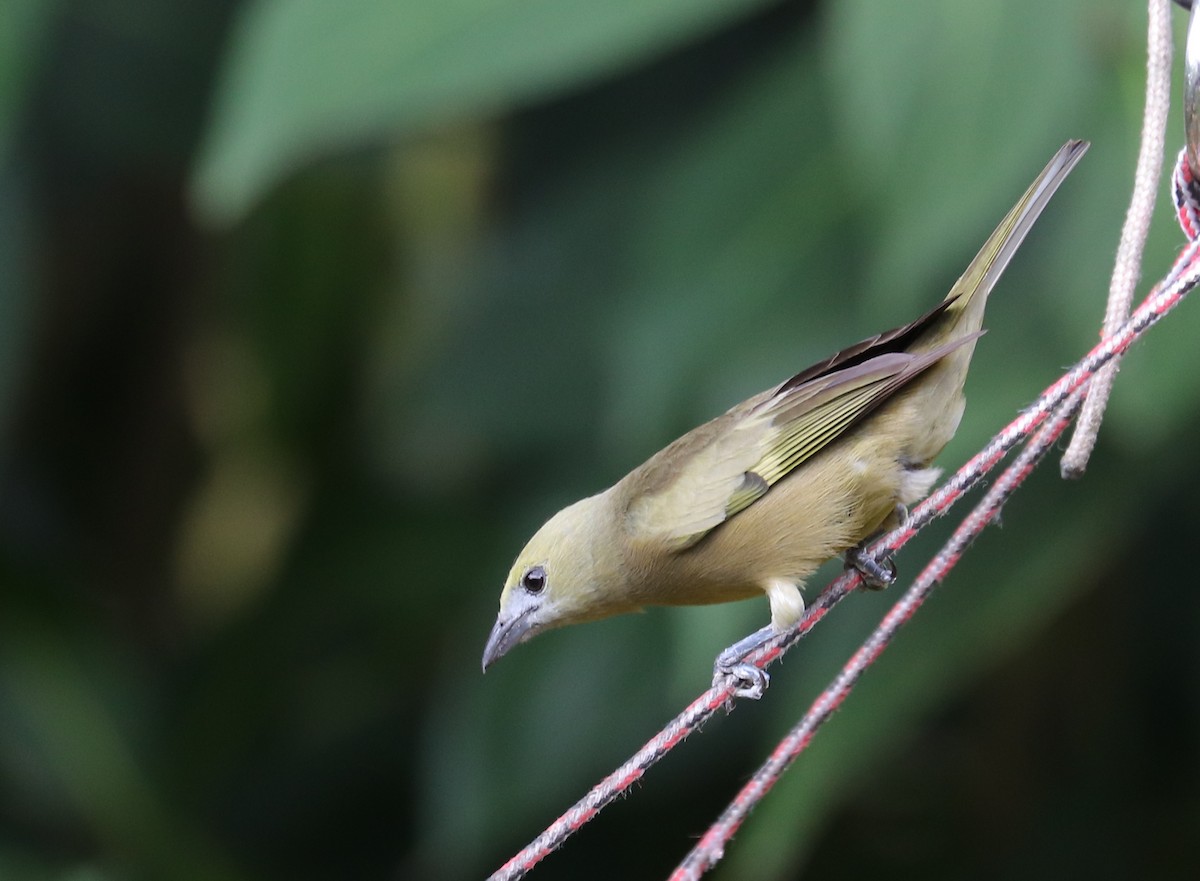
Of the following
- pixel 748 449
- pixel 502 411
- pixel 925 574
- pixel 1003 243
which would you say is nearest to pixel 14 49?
pixel 502 411

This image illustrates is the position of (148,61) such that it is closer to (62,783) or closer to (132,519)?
(132,519)

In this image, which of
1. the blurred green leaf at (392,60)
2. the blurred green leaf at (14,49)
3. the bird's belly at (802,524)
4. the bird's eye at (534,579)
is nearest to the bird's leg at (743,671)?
the bird's belly at (802,524)

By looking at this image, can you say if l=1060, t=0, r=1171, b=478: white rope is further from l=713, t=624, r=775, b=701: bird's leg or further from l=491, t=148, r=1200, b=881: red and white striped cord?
l=713, t=624, r=775, b=701: bird's leg

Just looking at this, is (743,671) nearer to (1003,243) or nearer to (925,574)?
(925,574)

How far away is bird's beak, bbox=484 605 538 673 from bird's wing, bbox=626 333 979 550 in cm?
25

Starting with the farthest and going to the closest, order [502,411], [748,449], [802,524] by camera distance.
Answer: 1. [502,411]
2. [748,449]
3. [802,524]

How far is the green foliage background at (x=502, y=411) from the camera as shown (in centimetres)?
318

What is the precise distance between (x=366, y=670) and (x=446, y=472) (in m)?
0.72

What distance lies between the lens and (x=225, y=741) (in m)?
4.76

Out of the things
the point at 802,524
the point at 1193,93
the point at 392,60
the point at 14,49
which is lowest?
the point at 802,524

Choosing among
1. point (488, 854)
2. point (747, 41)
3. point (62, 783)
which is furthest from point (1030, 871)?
point (62, 783)

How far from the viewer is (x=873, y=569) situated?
7.43 feet

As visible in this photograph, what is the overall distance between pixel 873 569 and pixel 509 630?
26.8 inches

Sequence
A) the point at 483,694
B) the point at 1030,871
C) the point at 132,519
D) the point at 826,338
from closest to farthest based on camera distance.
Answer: the point at 826,338, the point at 483,694, the point at 1030,871, the point at 132,519
